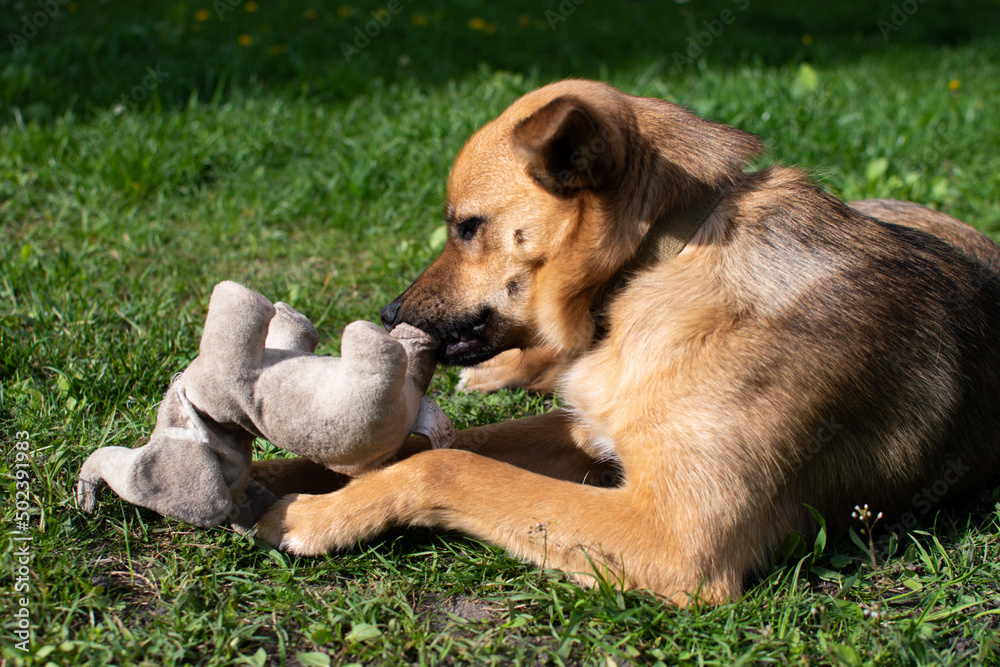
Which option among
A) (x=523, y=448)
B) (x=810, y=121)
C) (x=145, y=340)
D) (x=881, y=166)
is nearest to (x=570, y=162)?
(x=523, y=448)

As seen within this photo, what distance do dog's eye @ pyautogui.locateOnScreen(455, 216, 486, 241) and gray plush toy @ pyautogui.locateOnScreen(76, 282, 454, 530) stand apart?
0.81 m

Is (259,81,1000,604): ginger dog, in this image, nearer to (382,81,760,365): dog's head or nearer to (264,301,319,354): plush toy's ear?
(382,81,760,365): dog's head

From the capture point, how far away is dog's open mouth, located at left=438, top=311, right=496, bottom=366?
3.00 metres

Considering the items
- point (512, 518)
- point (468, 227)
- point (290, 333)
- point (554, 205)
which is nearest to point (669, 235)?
point (554, 205)

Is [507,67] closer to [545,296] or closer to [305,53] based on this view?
[305,53]

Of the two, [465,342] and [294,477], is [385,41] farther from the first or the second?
[294,477]

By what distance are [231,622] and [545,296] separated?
1467 millimetres

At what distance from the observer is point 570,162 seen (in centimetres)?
269

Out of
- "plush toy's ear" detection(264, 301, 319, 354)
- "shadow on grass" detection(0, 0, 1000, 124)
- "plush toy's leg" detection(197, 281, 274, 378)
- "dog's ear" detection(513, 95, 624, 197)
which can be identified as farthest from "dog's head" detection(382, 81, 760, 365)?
"shadow on grass" detection(0, 0, 1000, 124)

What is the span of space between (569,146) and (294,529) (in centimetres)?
151

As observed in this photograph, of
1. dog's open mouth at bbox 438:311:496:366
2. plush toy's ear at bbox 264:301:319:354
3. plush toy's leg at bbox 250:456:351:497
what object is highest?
plush toy's ear at bbox 264:301:319:354

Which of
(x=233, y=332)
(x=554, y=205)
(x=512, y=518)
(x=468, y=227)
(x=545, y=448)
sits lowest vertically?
(x=545, y=448)

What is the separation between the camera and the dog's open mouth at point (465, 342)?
3.00m

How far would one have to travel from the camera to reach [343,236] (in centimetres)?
492
